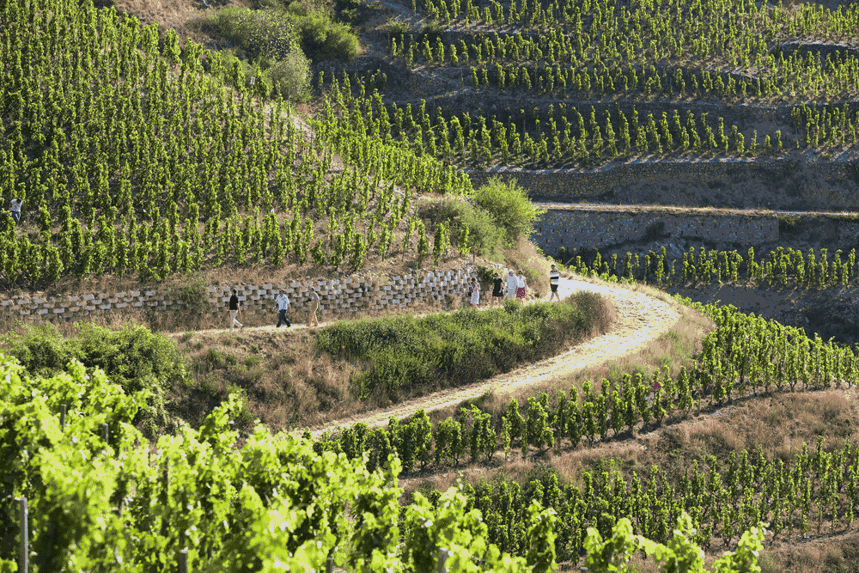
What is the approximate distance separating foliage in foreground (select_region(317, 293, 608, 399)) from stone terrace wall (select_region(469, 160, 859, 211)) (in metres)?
16.9

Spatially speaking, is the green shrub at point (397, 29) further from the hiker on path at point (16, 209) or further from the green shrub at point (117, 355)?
the green shrub at point (117, 355)

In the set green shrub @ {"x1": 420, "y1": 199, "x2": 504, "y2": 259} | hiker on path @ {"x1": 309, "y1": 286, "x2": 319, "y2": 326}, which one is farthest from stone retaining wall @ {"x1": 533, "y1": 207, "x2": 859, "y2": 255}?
hiker on path @ {"x1": 309, "y1": 286, "x2": 319, "y2": 326}

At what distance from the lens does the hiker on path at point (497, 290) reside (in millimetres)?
24469

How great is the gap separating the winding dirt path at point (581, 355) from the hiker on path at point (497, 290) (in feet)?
8.86

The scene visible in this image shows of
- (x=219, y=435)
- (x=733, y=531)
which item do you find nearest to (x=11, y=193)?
(x=219, y=435)

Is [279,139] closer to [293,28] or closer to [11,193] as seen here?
[11,193]

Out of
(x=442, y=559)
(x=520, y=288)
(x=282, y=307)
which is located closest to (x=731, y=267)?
(x=520, y=288)

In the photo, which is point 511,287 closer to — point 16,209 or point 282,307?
point 282,307

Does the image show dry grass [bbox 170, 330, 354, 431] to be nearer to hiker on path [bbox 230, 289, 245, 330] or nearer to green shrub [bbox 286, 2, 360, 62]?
hiker on path [bbox 230, 289, 245, 330]

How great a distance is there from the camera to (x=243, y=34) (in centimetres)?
4209

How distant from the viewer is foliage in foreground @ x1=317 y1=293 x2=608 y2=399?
19.9 metres

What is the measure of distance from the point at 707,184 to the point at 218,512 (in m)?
37.1

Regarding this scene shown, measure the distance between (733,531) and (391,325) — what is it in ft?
31.2

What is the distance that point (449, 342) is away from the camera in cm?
2100
